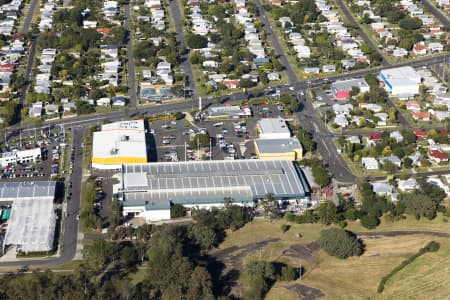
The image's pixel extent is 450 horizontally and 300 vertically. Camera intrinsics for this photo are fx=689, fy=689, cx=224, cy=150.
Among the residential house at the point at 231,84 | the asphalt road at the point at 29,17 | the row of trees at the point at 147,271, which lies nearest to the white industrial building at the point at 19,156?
the row of trees at the point at 147,271

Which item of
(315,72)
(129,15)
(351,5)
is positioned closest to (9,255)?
(315,72)

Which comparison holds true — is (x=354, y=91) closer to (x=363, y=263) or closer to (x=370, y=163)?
(x=370, y=163)

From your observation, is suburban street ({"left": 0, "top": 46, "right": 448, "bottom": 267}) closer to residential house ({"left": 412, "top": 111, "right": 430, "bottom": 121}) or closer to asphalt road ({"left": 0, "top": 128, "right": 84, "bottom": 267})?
asphalt road ({"left": 0, "top": 128, "right": 84, "bottom": 267})

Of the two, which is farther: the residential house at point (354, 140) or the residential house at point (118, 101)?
the residential house at point (118, 101)

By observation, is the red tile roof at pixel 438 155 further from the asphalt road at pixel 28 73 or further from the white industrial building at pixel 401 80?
the asphalt road at pixel 28 73

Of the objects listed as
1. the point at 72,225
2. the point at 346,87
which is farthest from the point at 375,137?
the point at 72,225
